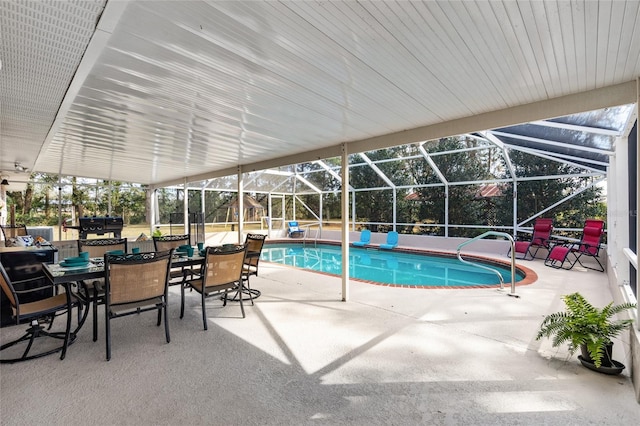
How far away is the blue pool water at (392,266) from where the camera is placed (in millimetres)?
7750

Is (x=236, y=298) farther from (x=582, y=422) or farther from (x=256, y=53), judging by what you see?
(x=582, y=422)

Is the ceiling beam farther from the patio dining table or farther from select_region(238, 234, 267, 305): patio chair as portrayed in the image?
the patio dining table

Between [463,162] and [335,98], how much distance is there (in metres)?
11.8

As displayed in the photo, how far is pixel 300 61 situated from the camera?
8.04 ft

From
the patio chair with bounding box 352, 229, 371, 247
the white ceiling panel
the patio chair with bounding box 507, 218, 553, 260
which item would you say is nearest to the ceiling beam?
the white ceiling panel

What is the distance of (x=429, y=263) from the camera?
9812mm

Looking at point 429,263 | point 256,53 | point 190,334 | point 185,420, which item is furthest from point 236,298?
point 429,263

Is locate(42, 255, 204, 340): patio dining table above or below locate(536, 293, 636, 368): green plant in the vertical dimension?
above

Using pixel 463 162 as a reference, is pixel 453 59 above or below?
below

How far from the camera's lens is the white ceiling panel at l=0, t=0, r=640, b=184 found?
1.81 m

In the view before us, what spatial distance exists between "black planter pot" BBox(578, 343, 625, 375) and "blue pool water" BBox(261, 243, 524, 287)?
134 inches

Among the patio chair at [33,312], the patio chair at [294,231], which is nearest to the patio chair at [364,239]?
the patio chair at [294,231]

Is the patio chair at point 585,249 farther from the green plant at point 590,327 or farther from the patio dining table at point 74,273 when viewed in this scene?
the patio dining table at point 74,273

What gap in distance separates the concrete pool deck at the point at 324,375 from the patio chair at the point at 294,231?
1070 cm
